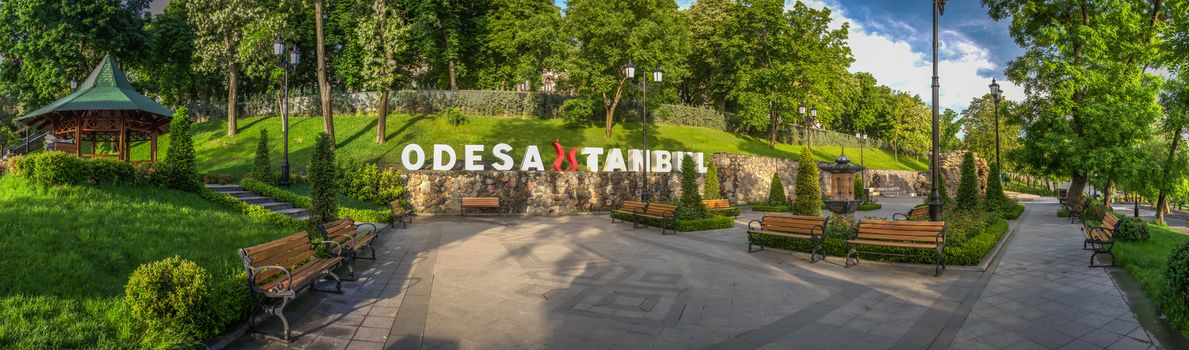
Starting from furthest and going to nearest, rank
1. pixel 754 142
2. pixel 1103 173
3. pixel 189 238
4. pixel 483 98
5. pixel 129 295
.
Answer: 1. pixel 754 142
2. pixel 483 98
3. pixel 1103 173
4. pixel 189 238
5. pixel 129 295

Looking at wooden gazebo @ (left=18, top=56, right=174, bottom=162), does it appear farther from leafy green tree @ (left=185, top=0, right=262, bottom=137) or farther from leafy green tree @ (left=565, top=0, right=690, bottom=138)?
leafy green tree @ (left=565, top=0, right=690, bottom=138)

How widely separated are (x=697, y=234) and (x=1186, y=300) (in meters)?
10.2

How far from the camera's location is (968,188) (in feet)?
62.4

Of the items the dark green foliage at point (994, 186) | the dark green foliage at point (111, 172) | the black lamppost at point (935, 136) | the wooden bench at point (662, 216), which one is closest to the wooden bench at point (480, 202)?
the wooden bench at point (662, 216)

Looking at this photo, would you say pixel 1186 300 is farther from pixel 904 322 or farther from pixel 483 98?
pixel 483 98

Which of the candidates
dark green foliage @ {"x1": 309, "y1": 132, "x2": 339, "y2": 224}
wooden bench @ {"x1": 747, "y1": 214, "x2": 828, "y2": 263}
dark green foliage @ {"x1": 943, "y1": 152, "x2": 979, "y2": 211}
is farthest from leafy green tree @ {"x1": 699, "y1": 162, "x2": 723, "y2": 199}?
dark green foliage @ {"x1": 309, "y1": 132, "x2": 339, "y2": 224}

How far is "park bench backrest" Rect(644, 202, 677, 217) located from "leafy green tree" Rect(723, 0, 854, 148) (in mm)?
25914

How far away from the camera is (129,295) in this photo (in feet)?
15.8

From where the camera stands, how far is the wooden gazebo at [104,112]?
15.6 meters

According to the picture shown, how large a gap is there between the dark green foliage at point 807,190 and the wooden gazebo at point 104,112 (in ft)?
68.8

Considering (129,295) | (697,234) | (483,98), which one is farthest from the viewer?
(483,98)

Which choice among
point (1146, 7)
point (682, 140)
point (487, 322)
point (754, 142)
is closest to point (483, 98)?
point (682, 140)

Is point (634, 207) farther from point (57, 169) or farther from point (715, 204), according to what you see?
point (57, 169)

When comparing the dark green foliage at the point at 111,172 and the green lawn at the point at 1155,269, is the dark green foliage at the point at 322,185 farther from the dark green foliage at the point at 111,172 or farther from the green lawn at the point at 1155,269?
the green lawn at the point at 1155,269
